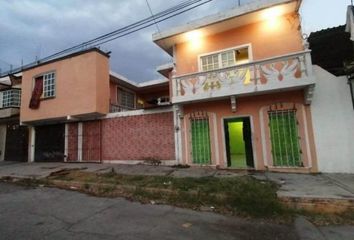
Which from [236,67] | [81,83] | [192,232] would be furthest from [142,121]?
[192,232]

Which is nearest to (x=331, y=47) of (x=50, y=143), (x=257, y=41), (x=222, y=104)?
(x=257, y=41)

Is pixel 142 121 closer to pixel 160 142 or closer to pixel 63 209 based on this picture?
pixel 160 142

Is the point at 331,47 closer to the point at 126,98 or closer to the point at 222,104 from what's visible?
the point at 222,104

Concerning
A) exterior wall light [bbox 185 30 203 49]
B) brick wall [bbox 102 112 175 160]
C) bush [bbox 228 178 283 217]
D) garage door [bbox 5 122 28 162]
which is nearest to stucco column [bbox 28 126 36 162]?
garage door [bbox 5 122 28 162]

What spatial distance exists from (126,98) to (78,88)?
4884 millimetres

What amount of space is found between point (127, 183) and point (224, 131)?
4.68 metres

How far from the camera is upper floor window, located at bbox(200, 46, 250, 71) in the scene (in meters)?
10.2

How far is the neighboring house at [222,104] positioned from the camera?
855 centimetres

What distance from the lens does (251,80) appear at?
29.6 ft

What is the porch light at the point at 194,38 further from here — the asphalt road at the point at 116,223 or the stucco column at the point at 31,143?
the stucco column at the point at 31,143

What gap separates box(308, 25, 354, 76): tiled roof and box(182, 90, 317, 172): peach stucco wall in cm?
289

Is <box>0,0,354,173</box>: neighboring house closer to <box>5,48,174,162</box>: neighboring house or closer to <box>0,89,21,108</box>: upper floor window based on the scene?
<box>5,48,174,162</box>: neighboring house

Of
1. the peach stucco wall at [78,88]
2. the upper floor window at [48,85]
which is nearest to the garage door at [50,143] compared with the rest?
the peach stucco wall at [78,88]

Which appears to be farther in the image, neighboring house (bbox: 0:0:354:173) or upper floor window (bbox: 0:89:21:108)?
upper floor window (bbox: 0:89:21:108)
